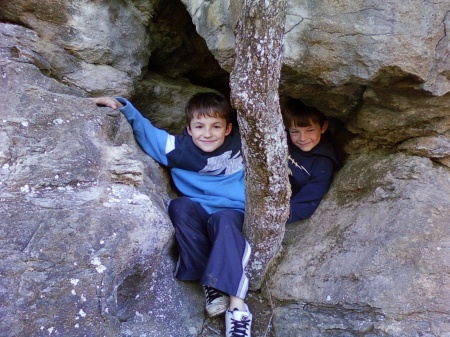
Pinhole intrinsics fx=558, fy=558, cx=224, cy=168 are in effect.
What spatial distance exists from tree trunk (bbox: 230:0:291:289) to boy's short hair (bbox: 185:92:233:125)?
0.71 meters

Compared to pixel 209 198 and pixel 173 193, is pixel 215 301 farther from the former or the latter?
pixel 173 193

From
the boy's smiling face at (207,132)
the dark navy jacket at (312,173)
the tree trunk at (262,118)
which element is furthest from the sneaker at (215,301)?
the boy's smiling face at (207,132)

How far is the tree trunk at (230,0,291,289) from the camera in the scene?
2.03 meters

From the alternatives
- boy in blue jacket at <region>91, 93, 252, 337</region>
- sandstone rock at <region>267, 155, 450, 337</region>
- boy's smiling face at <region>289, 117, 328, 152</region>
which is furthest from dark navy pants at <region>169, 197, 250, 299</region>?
boy's smiling face at <region>289, 117, 328, 152</region>

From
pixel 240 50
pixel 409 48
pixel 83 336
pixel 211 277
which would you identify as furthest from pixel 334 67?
pixel 83 336

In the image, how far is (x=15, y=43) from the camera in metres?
2.79

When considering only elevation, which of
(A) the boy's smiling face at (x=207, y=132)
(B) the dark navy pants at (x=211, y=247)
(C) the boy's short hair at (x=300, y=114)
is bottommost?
(B) the dark navy pants at (x=211, y=247)

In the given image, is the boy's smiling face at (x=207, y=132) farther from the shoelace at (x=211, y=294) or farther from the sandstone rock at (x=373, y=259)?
the shoelace at (x=211, y=294)

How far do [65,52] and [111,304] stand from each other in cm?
145

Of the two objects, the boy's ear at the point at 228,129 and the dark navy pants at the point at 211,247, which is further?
the boy's ear at the point at 228,129

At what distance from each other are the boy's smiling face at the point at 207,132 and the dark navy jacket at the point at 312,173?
0.45 meters

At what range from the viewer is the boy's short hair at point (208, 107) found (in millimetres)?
3113

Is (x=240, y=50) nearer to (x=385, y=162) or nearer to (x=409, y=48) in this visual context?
(x=409, y=48)

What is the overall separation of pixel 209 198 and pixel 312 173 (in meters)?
0.66
